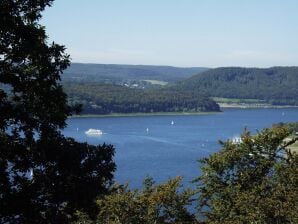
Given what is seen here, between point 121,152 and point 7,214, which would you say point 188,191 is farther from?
point 121,152

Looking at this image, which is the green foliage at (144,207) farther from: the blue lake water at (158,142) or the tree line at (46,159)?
the blue lake water at (158,142)

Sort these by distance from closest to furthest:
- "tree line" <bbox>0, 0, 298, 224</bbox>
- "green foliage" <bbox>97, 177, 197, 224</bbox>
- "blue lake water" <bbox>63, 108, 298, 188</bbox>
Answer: "green foliage" <bbox>97, 177, 197, 224</bbox> < "tree line" <bbox>0, 0, 298, 224</bbox> < "blue lake water" <bbox>63, 108, 298, 188</bbox>

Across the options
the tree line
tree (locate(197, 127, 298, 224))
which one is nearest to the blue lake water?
tree (locate(197, 127, 298, 224))

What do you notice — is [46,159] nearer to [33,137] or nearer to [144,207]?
[33,137]

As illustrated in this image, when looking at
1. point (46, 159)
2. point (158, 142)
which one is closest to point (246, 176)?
point (46, 159)

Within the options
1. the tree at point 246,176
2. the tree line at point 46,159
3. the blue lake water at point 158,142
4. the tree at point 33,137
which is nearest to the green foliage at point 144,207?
the tree line at point 46,159

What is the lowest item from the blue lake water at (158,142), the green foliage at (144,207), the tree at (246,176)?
the blue lake water at (158,142)

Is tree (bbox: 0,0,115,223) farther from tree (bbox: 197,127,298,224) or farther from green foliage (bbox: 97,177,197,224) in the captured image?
tree (bbox: 197,127,298,224)
